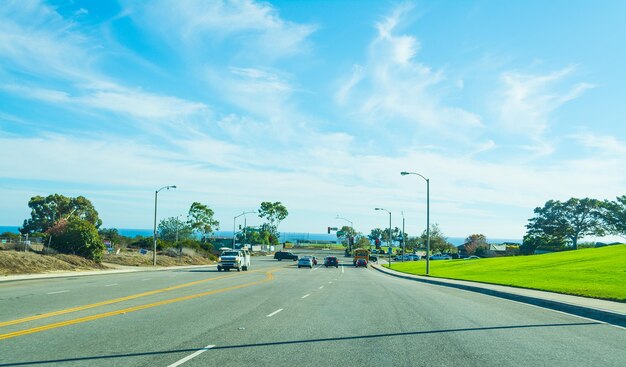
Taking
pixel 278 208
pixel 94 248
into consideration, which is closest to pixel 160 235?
pixel 278 208

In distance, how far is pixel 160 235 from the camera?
4614 inches

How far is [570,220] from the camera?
112812 mm

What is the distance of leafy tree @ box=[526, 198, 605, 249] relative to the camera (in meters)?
109

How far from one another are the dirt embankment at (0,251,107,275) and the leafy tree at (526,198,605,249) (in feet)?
305

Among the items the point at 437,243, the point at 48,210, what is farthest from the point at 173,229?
the point at 437,243

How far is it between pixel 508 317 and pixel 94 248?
37.4 meters

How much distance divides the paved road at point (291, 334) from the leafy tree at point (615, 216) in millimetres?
93038

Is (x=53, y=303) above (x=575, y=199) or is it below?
below

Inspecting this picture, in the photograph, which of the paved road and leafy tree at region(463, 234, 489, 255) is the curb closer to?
the paved road

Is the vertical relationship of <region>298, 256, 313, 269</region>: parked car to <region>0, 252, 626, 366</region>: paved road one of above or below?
below

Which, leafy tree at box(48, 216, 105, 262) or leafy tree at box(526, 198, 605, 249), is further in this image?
leafy tree at box(526, 198, 605, 249)

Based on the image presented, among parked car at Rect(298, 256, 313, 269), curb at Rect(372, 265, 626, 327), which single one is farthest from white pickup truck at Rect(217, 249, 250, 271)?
curb at Rect(372, 265, 626, 327)

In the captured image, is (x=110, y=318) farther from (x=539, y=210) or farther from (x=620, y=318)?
(x=539, y=210)

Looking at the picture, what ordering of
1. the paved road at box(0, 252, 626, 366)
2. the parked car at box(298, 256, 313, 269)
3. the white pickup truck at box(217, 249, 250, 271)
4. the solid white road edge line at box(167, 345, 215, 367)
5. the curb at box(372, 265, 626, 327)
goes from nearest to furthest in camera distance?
the solid white road edge line at box(167, 345, 215, 367) < the paved road at box(0, 252, 626, 366) < the curb at box(372, 265, 626, 327) < the white pickup truck at box(217, 249, 250, 271) < the parked car at box(298, 256, 313, 269)
